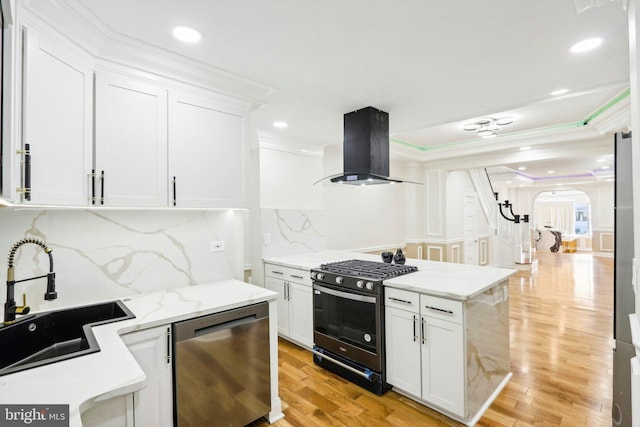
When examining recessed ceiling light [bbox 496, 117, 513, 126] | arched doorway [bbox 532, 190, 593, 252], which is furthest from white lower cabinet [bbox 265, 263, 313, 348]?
arched doorway [bbox 532, 190, 593, 252]

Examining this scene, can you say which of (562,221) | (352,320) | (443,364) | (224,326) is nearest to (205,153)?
(224,326)

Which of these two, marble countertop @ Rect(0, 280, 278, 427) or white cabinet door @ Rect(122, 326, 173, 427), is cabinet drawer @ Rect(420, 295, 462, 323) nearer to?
marble countertop @ Rect(0, 280, 278, 427)

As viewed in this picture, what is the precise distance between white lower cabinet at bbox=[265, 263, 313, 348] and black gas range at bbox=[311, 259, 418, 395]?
17 centimetres

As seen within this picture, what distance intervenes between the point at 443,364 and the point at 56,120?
2.70 m

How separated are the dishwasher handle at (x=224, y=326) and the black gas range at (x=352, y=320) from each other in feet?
2.91

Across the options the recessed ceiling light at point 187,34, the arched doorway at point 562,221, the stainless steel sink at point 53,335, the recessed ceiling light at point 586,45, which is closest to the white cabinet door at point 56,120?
the recessed ceiling light at point 187,34

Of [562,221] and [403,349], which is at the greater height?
[562,221]

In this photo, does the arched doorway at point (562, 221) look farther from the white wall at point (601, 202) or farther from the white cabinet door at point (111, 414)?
the white cabinet door at point (111, 414)

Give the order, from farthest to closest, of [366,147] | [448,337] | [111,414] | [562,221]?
[562,221], [366,147], [448,337], [111,414]

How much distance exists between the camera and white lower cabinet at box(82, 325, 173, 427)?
154cm

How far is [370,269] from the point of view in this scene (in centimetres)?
274

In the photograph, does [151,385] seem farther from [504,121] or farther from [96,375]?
[504,121]

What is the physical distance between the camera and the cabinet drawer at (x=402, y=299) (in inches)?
87.8

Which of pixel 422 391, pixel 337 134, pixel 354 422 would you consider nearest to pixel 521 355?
pixel 422 391
